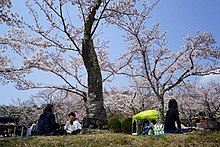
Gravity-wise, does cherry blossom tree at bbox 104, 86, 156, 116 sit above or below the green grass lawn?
above

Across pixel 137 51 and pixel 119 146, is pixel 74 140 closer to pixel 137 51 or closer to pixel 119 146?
pixel 119 146

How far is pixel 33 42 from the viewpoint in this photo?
10.4 meters

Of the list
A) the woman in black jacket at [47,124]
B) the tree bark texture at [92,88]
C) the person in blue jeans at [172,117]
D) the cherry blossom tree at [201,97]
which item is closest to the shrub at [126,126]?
the cherry blossom tree at [201,97]

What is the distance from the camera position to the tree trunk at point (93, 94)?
→ 4438mm

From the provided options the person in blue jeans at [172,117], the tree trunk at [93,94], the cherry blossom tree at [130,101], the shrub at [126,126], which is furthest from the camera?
the cherry blossom tree at [130,101]

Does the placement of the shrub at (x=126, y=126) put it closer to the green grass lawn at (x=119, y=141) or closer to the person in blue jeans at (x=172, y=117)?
the person in blue jeans at (x=172, y=117)

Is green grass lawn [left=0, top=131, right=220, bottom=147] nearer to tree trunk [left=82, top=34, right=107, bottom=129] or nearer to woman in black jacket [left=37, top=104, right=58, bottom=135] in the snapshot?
tree trunk [left=82, top=34, right=107, bottom=129]

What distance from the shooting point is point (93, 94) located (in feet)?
15.3

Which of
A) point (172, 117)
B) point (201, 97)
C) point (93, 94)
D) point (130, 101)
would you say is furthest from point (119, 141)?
point (201, 97)

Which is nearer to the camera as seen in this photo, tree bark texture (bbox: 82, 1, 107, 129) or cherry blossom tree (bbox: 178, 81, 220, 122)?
tree bark texture (bbox: 82, 1, 107, 129)

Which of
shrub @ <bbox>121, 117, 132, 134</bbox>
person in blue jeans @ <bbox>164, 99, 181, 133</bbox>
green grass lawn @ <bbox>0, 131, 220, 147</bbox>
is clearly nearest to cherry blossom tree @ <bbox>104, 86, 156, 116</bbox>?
shrub @ <bbox>121, 117, 132, 134</bbox>

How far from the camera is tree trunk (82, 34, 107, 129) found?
4438mm

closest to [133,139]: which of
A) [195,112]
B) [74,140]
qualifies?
[74,140]

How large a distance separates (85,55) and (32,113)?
1854 cm
